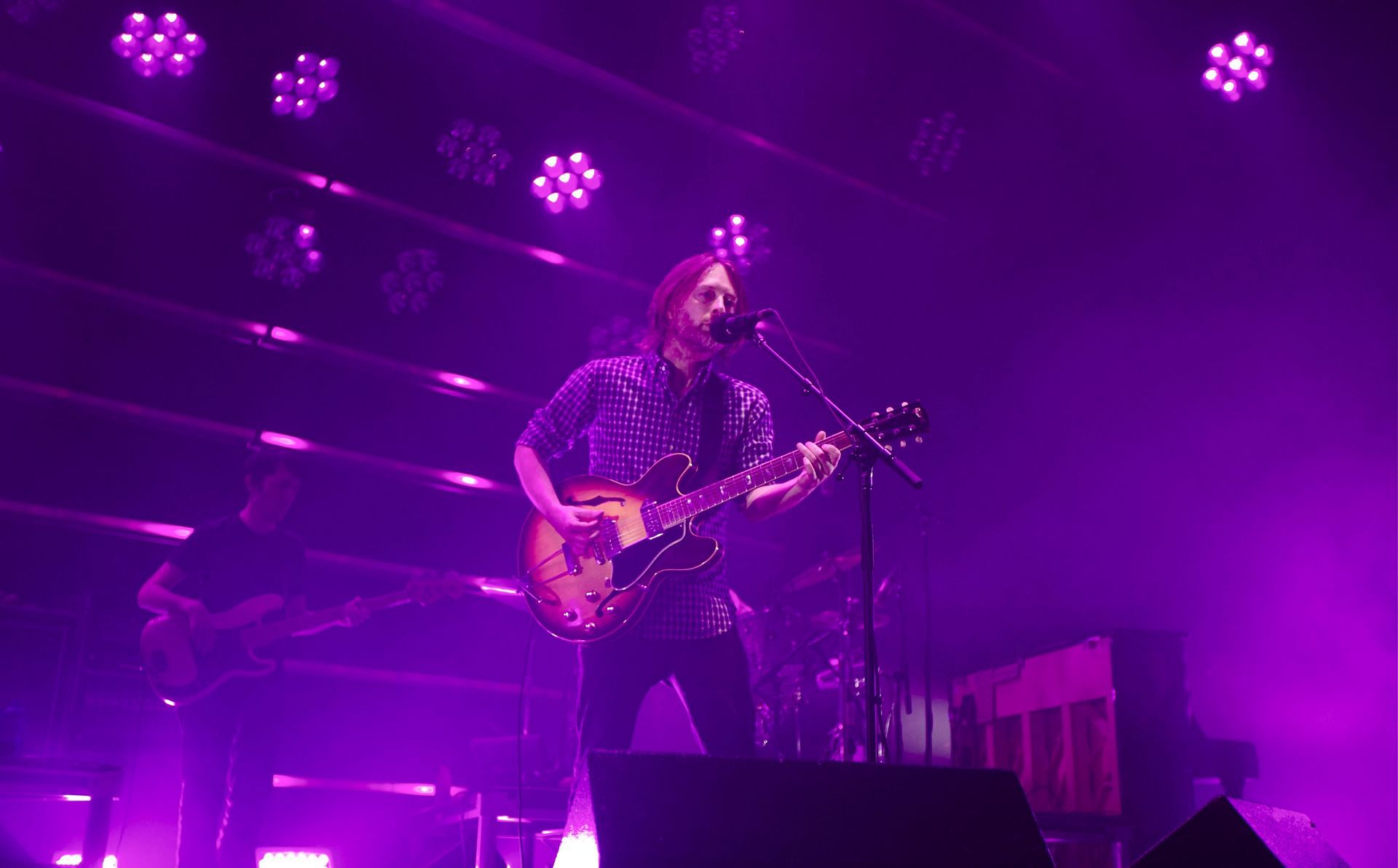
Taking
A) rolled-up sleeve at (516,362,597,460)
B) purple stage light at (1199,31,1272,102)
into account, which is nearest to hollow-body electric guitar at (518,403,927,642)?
rolled-up sleeve at (516,362,597,460)

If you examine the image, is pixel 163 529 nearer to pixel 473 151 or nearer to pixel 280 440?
pixel 280 440

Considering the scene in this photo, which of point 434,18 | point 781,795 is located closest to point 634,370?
point 781,795

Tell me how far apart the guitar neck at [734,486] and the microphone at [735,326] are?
15.3 inches

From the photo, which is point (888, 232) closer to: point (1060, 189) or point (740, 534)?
point (1060, 189)

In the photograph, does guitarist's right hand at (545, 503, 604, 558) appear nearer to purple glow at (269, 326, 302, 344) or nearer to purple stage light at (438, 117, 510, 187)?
purple stage light at (438, 117, 510, 187)

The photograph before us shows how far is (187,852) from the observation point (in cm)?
470

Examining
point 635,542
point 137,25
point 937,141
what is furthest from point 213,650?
point 937,141

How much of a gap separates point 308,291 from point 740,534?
366 centimetres

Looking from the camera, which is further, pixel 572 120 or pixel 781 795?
pixel 572 120

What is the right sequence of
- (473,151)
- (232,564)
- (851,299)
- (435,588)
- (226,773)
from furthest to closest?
(851,299) → (473,151) → (435,588) → (232,564) → (226,773)

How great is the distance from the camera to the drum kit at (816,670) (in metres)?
6.62

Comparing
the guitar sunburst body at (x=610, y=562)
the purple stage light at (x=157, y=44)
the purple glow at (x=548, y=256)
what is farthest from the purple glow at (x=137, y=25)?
the guitar sunburst body at (x=610, y=562)

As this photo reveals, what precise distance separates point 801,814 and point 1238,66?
5739mm

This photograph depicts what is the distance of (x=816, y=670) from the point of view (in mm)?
7375
